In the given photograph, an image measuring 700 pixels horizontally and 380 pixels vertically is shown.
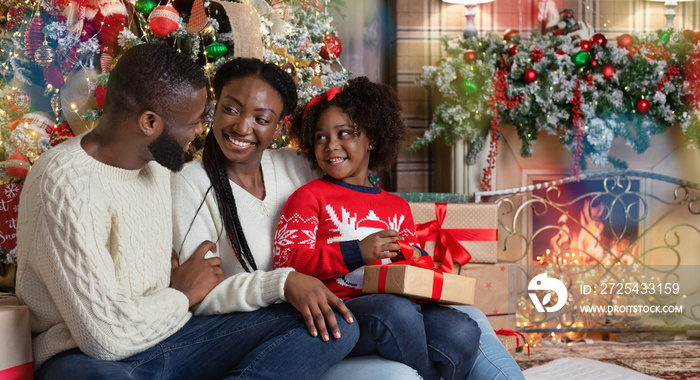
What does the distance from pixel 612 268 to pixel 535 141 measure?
768mm

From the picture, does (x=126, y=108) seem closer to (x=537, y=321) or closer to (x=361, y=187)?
(x=361, y=187)

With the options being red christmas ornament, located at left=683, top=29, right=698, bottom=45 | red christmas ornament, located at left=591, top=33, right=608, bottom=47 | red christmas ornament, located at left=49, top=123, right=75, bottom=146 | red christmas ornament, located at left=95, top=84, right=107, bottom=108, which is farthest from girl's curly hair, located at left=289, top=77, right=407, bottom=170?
red christmas ornament, located at left=683, top=29, right=698, bottom=45

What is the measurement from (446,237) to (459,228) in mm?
75

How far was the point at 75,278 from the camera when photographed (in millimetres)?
Result: 1156

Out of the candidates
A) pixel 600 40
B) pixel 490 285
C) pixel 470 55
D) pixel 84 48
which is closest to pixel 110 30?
pixel 84 48

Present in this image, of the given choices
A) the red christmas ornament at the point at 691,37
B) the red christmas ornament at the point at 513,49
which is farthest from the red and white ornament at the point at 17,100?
the red christmas ornament at the point at 691,37

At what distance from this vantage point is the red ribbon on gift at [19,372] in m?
1.18

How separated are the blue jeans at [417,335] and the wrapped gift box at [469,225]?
3.02ft

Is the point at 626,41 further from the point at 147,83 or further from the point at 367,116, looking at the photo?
the point at 147,83

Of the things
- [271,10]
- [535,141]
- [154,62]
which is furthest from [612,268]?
[154,62]

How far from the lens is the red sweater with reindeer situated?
5.12 feet

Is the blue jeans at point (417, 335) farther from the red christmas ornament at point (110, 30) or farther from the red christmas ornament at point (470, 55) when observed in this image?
the red christmas ornament at point (470, 55)

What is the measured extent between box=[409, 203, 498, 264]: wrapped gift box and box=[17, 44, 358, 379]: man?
1123 mm

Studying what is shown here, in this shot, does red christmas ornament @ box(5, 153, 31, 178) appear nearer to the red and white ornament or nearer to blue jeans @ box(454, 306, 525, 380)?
the red and white ornament
